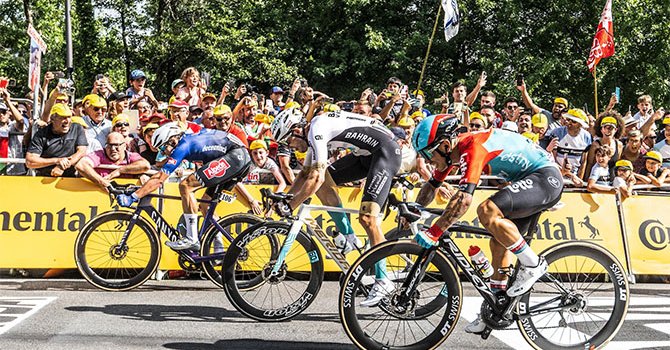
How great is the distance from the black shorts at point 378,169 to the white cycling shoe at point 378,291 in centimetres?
130

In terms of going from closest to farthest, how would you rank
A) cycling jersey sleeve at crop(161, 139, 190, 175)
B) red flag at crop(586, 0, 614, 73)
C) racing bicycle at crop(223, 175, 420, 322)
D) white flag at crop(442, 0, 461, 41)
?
racing bicycle at crop(223, 175, 420, 322), cycling jersey sleeve at crop(161, 139, 190, 175), white flag at crop(442, 0, 461, 41), red flag at crop(586, 0, 614, 73)

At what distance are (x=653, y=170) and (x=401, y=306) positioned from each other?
690 cm

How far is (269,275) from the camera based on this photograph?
721 cm

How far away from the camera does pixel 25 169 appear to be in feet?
34.4

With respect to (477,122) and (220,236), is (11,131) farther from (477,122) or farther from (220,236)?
(477,122)

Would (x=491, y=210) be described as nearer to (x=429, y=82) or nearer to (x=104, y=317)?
(x=104, y=317)

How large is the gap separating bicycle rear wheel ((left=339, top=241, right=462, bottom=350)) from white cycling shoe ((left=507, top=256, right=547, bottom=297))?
42 centimetres

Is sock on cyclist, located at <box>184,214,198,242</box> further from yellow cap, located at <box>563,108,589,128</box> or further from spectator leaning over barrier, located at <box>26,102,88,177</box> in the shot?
yellow cap, located at <box>563,108,589,128</box>

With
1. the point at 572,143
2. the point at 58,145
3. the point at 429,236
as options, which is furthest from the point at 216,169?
the point at 572,143

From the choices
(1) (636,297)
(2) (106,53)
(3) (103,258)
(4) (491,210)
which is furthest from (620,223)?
(2) (106,53)

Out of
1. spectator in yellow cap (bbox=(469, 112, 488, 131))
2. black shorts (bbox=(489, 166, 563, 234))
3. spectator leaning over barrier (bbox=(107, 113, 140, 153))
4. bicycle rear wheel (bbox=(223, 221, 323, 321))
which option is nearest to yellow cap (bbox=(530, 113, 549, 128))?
spectator in yellow cap (bbox=(469, 112, 488, 131))

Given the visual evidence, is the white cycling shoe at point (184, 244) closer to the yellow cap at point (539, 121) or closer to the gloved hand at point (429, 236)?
the gloved hand at point (429, 236)

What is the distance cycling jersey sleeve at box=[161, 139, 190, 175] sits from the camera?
8.31 m

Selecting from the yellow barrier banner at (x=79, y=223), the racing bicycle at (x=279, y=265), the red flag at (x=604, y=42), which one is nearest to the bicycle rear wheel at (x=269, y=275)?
the racing bicycle at (x=279, y=265)
